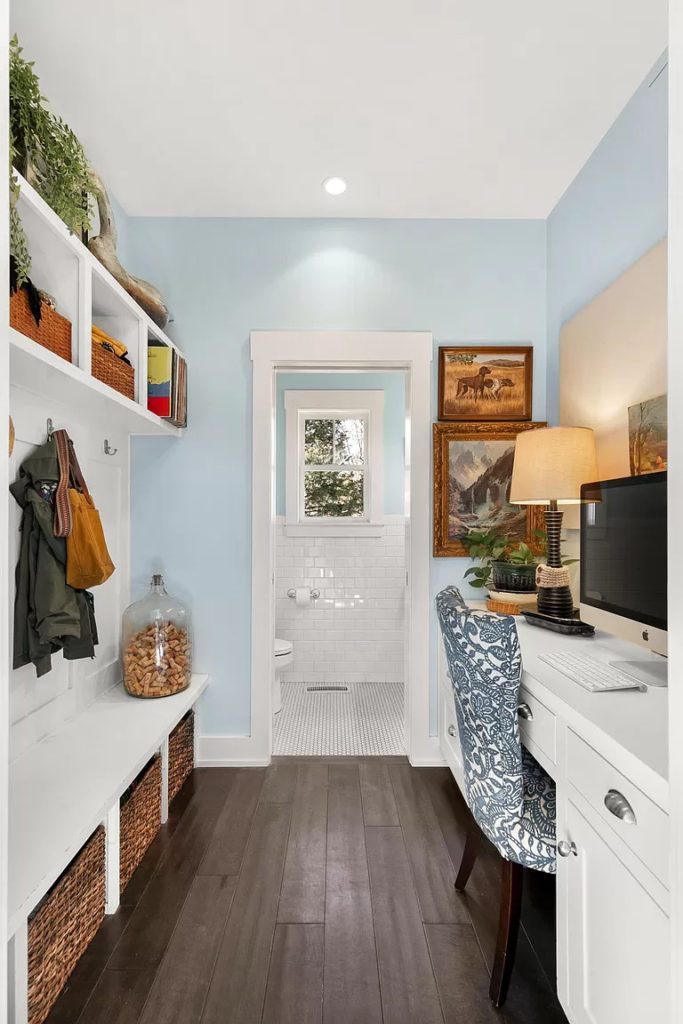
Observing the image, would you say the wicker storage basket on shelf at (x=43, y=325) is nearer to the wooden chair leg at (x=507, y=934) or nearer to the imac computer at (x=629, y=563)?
the imac computer at (x=629, y=563)

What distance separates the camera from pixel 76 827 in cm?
154

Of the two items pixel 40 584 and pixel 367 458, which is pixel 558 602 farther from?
pixel 367 458

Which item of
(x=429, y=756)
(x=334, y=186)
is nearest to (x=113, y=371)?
(x=334, y=186)

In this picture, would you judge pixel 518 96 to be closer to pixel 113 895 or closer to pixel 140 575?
pixel 140 575

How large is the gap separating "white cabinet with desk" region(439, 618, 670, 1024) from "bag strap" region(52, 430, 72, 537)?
1529 mm

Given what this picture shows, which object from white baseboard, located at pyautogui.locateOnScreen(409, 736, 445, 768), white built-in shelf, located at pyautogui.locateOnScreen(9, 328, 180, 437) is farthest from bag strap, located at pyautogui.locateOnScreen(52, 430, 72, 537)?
white baseboard, located at pyautogui.locateOnScreen(409, 736, 445, 768)

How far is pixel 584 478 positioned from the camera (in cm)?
224

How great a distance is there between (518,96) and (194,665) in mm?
2769

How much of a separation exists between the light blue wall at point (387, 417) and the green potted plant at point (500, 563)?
5.43 feet

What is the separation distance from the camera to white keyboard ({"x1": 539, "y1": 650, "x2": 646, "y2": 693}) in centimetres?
141

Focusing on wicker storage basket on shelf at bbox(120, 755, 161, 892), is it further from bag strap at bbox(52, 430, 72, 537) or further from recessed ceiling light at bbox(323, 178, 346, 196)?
recessed ceiling light at bbox(323, 178, 346, 196)

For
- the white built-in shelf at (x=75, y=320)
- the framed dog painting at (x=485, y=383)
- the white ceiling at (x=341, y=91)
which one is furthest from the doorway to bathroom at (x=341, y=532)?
the white built-in shelf at (x=75, y=320)

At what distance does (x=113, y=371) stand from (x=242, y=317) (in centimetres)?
99

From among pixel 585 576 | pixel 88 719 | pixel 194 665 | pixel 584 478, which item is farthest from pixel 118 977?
pixel 584 478
